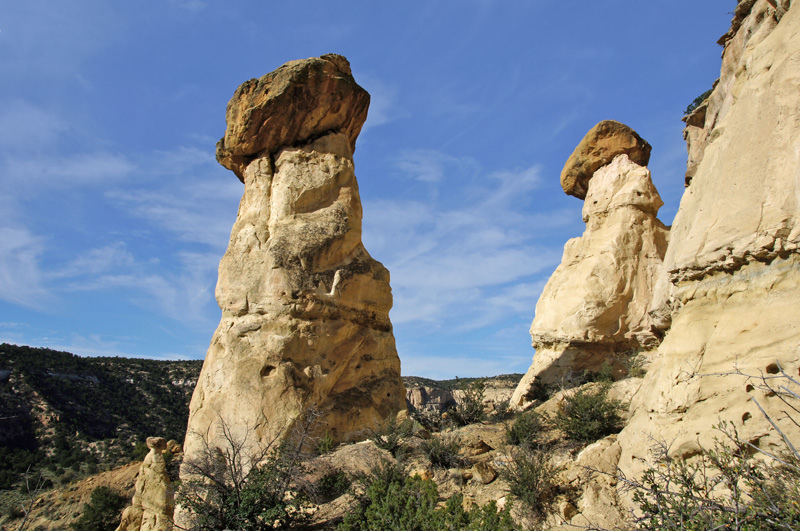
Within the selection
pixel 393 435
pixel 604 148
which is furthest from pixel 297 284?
pixel 604 148

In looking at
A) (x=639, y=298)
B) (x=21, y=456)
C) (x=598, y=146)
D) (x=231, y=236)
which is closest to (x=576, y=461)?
(x=639, y=298)

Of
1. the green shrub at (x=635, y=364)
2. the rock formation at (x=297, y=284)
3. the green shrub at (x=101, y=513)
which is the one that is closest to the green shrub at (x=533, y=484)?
the rock formation at (x=297, y=284)

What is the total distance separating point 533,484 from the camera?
6.27 meters

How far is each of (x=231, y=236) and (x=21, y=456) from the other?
63.6 feet

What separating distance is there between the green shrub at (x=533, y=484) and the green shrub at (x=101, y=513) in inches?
521

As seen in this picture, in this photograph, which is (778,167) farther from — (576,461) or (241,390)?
(241,390)

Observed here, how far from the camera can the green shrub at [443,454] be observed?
7.91 metres

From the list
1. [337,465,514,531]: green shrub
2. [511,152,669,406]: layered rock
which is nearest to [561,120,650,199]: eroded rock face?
[511,152,669,406]: layered rock

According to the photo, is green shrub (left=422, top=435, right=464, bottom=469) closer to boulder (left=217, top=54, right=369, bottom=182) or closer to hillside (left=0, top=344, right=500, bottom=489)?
boulder (left=217, top=54, right=369, bottom=182)

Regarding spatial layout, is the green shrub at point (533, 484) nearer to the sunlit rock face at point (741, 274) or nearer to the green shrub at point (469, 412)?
the sunlit rock face at point (741, 274)

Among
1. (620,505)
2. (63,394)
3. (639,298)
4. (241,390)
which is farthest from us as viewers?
(63,394)

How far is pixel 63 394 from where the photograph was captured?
28.5m

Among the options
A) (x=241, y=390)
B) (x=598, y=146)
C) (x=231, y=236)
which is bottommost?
(x=241, y=390)

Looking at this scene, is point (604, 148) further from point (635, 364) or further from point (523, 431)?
point (523, 431)
